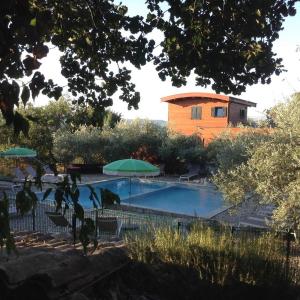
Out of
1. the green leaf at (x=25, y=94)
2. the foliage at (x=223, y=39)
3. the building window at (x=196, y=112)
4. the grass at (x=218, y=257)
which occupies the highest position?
the building window at (x=196, y=112)

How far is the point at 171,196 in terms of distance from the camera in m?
21.8

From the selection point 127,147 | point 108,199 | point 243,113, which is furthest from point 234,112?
point 108,199

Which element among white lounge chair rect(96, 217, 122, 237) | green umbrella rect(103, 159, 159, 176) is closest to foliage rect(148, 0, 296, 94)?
white lounge chair rect(96, 217, 122, 237)

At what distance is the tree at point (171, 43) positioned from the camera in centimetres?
429

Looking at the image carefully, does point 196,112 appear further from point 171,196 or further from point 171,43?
point 171,43

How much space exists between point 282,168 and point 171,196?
1293 cm

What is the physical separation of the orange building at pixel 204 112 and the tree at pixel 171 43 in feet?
93.7

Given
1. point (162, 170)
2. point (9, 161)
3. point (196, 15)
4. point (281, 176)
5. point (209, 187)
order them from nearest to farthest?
point (196, 15), point (281, 176), point (209, 187), point (9, 161), point (162, 170)

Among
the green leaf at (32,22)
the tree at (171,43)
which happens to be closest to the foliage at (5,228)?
the green leaf at (32,22)

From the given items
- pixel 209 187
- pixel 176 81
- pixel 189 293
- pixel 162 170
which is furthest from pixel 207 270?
pixel 162 170

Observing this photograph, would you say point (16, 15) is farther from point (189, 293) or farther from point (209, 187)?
point (209, 187)

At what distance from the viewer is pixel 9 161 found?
23.8m

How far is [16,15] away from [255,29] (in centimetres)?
312

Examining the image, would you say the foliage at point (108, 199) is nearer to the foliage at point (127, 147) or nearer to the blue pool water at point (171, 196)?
the blue pool water at point (171, 196)
